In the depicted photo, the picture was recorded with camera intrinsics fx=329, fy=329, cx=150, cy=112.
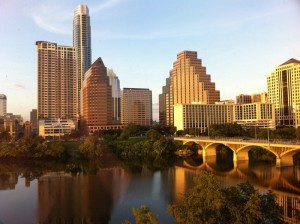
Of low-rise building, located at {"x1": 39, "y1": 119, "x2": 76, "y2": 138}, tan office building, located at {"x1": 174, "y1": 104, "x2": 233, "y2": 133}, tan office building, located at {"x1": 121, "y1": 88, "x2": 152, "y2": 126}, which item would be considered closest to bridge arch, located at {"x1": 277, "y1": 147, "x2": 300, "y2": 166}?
tan office building, located at {"x1": 174, "y1": 104, "x2": 233, "y2": 133}

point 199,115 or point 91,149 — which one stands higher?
point 199,115

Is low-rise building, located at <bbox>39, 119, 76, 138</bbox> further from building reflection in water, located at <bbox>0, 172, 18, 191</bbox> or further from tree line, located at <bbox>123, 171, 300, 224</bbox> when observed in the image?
tree line, located at <bbox>123, 171, 300, 224</bbox>

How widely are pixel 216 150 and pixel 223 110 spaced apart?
52.2 m

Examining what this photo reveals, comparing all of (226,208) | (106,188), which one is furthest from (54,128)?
(226,208)

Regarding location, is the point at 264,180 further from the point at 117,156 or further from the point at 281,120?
the point at 281,120

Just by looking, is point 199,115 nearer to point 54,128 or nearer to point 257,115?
point 257,115

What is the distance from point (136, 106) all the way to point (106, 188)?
133699 mm

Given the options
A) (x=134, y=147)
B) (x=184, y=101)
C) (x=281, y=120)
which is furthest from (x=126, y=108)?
(x=134, y=147)

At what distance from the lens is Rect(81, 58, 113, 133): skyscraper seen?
128 m

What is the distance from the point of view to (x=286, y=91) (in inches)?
5079

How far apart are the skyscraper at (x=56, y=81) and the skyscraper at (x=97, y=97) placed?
34.6 meters

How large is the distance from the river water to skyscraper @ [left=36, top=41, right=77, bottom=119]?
309 feet

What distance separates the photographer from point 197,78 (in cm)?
14675

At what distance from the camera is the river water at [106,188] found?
31594 mm
